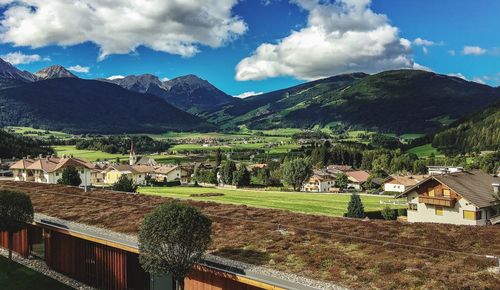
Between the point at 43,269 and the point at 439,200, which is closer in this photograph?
the point at 43,269

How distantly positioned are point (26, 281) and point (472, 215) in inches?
1518

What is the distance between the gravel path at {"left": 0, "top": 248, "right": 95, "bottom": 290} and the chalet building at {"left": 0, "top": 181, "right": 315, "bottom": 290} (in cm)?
30

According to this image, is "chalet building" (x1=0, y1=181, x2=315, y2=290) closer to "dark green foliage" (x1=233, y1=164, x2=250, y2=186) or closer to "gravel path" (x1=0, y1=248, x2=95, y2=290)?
"gravel path" (x1=0, y1=248, x2=95, y2=290)

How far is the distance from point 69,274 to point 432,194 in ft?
117

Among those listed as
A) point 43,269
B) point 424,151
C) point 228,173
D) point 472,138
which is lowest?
point 43,269

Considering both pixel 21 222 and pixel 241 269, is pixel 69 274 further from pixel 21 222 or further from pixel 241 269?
pixel 241 269

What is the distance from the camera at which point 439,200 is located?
1751 inches

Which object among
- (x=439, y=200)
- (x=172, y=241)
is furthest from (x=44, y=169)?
(x=172, y=241)

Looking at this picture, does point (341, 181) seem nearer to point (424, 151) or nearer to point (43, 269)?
point (424, 151)

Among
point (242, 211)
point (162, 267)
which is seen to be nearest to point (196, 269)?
point (162, 267)

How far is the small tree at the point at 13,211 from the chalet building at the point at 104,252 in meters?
1.25

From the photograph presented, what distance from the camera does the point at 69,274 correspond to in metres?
26.7

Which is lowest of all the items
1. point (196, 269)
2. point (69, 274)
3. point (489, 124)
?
point (69, 274)

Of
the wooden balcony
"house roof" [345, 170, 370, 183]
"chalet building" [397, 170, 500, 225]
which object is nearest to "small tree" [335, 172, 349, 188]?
"house roof" [345, 170, 370, 183]
